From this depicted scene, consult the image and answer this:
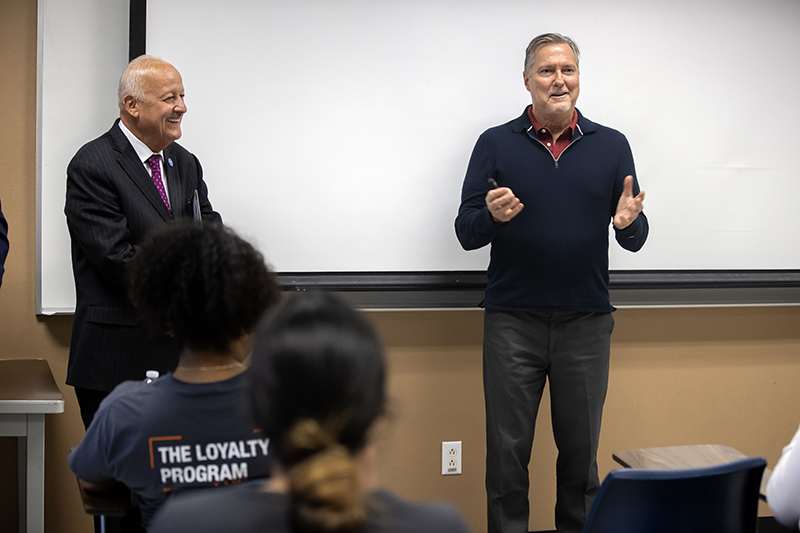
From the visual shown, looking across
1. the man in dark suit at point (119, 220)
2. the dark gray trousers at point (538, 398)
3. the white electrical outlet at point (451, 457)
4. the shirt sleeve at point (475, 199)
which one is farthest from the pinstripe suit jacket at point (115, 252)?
the white electrical outlet at point (451, 457)

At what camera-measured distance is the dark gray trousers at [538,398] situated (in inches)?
87.5

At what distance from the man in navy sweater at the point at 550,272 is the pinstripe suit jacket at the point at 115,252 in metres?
1.01

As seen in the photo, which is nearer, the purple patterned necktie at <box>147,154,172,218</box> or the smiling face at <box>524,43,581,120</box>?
the purple patterned necktie at <box>147,154,172,218</box>

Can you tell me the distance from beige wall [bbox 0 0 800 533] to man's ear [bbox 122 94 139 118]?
1.82 feet

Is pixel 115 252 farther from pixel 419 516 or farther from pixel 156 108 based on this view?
pixel 419 516

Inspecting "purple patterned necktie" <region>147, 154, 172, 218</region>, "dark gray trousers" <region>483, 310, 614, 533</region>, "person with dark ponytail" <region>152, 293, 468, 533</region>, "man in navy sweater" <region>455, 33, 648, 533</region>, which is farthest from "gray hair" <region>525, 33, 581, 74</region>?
"person with dark ponytail" <region>152, 293, 468, 533</region>

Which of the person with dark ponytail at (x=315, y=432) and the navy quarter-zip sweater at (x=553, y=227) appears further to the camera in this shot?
the navy quarter-zip sweater at (x=553, y=227)

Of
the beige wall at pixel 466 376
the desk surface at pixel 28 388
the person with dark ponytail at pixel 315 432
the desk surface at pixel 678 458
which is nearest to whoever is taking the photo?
the person with dark ponytail at pixel 315 432

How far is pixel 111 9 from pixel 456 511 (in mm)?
2192

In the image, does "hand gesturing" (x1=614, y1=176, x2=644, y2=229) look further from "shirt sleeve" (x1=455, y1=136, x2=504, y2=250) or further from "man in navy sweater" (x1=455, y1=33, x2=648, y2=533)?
"shirt sleeve" (x1=455, y1=136, x2=504, y2=250)

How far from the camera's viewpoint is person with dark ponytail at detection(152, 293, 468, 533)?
674 mm

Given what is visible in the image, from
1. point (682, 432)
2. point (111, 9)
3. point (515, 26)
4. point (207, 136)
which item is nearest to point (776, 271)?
point (682, 432)

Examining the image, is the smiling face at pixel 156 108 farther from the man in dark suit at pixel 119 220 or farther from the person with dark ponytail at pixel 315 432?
the person with dark ponytail at pixel 315 432

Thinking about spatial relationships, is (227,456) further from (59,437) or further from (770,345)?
(770,345)
